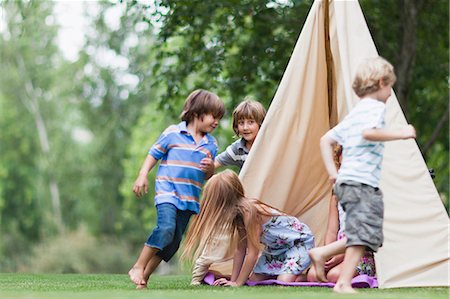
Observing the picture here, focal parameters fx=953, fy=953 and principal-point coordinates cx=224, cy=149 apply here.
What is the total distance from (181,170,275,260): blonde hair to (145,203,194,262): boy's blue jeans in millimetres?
177

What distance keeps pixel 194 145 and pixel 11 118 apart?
33.3 metres

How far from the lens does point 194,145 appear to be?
780 centimetres

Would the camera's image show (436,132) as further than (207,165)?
Yes

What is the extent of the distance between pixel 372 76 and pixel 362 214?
948mm

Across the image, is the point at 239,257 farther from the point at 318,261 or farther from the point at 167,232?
the point at 318,261

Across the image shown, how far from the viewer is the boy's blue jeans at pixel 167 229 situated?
7.46 metres

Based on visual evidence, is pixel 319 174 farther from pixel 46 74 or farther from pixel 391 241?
pixel 46 74

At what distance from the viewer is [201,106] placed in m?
7.85

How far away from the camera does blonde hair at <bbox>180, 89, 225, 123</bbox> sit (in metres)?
7.86

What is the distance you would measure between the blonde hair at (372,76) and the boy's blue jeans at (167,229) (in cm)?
189

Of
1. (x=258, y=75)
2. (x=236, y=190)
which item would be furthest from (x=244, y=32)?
(x=236, y=190)

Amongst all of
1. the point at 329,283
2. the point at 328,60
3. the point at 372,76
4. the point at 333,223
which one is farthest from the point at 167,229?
the point at 328,60

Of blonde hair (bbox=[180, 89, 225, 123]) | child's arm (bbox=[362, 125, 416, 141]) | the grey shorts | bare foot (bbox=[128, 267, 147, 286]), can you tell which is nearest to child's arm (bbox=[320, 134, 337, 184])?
the grey shorts

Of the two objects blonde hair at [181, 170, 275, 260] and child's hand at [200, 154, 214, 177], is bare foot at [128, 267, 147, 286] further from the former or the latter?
child's hand at [200, 154, 214, 177]
